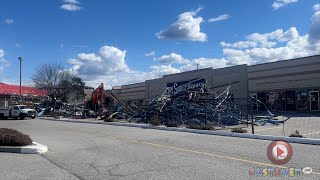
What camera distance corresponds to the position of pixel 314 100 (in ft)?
130

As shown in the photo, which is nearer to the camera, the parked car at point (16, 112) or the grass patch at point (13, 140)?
the grass patch at point (13, 140)

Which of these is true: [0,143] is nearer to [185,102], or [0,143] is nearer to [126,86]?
[185,102]

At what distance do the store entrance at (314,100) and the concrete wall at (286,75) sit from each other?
77 cm

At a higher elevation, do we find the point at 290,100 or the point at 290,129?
the point at 290,100

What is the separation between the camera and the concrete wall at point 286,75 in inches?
1559

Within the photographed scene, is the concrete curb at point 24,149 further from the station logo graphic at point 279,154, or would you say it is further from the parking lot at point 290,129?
the parking lot at point 290,129

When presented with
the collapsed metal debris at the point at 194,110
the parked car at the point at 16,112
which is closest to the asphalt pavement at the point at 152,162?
the collapsed metal debris at the point at 194,110

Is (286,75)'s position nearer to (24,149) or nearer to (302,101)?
(302,101)

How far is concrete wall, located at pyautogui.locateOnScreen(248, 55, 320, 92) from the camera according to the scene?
39594mm

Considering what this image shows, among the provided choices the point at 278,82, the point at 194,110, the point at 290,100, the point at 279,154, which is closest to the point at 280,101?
the point at 290,100

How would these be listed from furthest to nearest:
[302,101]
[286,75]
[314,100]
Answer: [286,75], [302,101], [314,100]

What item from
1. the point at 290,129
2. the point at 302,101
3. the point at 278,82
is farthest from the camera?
the point at 278,82

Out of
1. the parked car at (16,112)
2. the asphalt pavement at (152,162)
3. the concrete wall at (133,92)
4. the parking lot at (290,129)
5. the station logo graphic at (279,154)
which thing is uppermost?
the concrete wall at (133,92)

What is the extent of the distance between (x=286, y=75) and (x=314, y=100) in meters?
4.20
